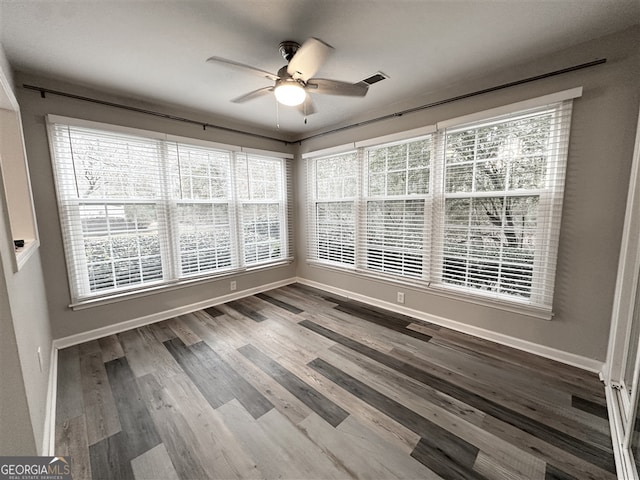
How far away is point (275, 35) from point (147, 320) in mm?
3191

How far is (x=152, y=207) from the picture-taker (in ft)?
9.90

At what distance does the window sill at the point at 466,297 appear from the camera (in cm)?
232

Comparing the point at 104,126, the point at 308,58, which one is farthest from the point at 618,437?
the point at 104,126

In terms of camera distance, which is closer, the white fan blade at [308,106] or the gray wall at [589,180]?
the gray wall at [589,180]

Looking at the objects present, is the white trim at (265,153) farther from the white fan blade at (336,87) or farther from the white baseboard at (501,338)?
the white baseboard at (501,338)

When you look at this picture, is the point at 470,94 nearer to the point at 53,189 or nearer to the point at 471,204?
the point at 471,204

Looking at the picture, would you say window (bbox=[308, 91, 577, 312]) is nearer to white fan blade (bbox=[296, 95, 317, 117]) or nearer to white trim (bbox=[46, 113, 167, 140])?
white fan blade (bbox=[296, 95, 317, 117])

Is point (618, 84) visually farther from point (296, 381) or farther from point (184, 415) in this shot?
point (184, 415)

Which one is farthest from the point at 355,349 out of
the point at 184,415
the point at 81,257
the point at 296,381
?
the point at 81,257

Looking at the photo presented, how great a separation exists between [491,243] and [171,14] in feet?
10.2

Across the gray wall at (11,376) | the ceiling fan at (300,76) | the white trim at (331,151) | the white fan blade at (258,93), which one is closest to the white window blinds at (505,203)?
the white trim at (331,151)

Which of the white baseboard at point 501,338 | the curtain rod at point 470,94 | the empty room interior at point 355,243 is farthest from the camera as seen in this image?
the white baseboard at point 501,338

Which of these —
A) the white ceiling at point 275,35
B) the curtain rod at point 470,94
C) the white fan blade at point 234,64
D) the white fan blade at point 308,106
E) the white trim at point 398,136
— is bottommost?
the white trim at point 398,136

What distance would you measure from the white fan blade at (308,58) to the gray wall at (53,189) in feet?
6.85
